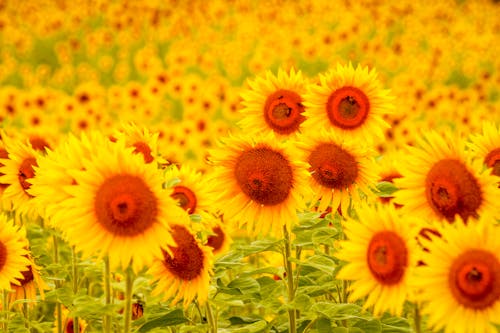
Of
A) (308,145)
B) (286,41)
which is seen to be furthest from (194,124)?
(308,145)

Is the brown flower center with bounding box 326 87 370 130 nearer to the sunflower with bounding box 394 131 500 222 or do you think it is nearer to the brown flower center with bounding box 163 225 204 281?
the sunflower with bounding box 394 131 500 222

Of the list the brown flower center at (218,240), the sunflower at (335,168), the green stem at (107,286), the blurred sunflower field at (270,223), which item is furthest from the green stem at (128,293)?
the brown flower center at (218,240)

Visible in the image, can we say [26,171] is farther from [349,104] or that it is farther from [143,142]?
[349,104]

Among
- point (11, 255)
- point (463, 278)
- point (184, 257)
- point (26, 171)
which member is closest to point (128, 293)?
point (184, 257)

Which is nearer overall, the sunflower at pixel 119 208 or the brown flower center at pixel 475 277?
the brown flower center at pixel 475 277

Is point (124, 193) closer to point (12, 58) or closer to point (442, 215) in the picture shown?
point (442, 215)

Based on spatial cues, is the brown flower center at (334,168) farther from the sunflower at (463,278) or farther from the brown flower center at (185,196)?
the sunflower at (463,278)
